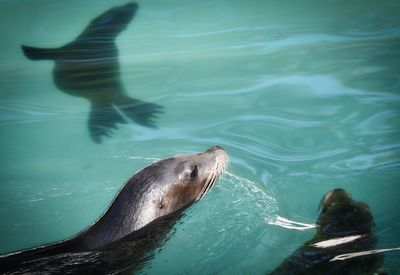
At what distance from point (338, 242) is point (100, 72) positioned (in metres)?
3.51

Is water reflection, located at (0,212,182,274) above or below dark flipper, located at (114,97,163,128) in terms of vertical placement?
below

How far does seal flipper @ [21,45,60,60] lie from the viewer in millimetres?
5453

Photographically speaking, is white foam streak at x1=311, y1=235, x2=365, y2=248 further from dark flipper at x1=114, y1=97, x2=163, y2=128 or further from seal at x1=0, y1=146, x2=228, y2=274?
→ dark flipper at x1=114, y1=97, x2=163, y2=128

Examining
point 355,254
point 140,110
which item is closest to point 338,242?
point 355,254

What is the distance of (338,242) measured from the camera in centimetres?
279

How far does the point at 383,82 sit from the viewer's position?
15.4 ft

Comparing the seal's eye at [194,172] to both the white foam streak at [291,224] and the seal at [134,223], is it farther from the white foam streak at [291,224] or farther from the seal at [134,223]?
the white foam streak at [291,224]

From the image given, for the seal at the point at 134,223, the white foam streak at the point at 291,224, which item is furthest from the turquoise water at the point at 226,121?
the seal at the point at 134,223

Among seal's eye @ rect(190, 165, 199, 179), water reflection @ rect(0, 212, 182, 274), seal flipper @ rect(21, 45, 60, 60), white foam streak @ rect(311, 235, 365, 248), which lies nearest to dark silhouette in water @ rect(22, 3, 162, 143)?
seal flipper @ rect(21, 45, 60, 60)

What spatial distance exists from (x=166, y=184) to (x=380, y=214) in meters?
1.50

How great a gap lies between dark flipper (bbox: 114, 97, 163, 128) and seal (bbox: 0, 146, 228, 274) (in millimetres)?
1403

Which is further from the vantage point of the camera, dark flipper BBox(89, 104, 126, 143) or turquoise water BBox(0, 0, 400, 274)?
dark flipper BBox(89, 104, 126, 143)

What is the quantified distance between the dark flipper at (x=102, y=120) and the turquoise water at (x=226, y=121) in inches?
3.5

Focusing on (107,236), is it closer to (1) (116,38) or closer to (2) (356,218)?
(2) (356,218)
